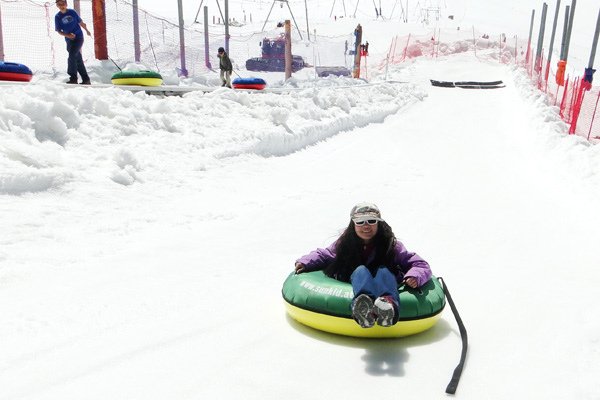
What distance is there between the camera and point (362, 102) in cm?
1553

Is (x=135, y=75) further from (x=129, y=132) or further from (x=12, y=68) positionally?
(x=129, y=132)

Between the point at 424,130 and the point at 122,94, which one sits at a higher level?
the point at 122,94

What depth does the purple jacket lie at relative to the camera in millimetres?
3463

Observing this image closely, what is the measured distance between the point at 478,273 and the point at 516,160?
6293 mm

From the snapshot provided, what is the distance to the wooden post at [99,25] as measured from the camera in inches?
529

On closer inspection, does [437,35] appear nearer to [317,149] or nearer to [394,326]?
[317,149]

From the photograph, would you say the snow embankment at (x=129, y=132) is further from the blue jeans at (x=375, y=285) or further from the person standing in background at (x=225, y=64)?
the person standing in background at (x=225, y=64)

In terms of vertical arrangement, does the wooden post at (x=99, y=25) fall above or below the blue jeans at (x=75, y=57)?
above

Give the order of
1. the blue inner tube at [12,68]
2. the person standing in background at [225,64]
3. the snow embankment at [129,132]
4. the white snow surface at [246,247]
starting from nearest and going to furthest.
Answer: the white snow surface at [246,247]
the snow embankment at [129,132]
the blue inner tube at [12,68]
the person standing in background at [225,64]

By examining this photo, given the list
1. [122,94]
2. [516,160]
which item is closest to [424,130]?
[516,160]

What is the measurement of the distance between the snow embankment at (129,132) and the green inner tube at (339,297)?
3394 millimetres

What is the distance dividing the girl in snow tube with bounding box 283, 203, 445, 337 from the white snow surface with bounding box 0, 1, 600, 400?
0.17m

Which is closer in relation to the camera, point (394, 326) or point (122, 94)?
point (394, 326)

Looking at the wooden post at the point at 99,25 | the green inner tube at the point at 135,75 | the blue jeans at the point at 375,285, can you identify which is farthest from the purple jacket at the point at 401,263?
the wooden post at the point at 99,25
